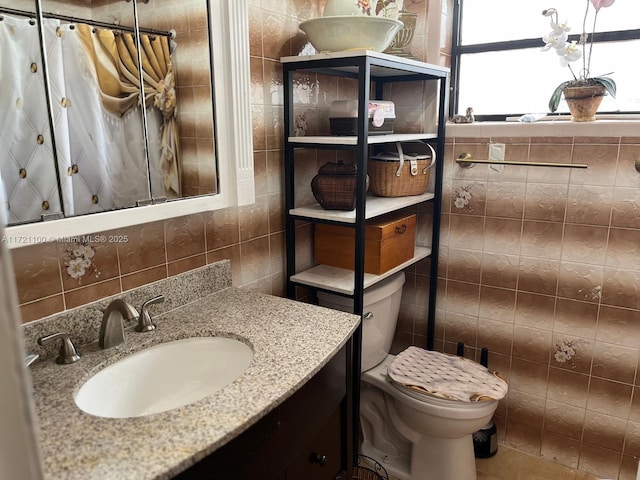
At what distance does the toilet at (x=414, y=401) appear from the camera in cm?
173

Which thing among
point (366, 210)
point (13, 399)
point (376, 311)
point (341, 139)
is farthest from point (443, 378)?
point (13, 399)

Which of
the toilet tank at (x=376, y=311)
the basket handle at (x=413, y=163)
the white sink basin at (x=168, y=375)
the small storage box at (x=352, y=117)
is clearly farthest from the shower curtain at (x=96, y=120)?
the basket handle at (x=413, y=163)

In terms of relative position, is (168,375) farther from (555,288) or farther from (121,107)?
(555,288)

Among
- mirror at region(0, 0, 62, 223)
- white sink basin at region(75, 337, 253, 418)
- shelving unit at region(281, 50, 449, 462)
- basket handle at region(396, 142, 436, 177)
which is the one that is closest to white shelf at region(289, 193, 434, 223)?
shelving unit at region(281, 50, 449, 462)

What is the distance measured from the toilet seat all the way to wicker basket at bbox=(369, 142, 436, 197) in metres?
0.67

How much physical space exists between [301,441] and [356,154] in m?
0.89

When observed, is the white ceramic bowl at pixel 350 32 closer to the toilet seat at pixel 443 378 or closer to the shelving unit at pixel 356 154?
the shelving unit at pixel 356 154

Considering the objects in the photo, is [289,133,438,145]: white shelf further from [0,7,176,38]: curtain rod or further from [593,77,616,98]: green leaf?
[593,77,616,98]: green leaf

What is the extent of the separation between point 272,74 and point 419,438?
1.45 metres

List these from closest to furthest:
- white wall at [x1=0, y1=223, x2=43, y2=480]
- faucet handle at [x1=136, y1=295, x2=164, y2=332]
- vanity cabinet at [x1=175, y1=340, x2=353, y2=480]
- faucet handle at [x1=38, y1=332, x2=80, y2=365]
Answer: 1. white wall at [x1=0, y1=223, x2=43, y2=480]
2. vanity cabinet at [x1=175, y1=340, x2=353, y2=480]
3. faucet handle at [x1=38, y1=332, x2=80, y2=365]
4. faucet handle at [x1=136, y1=295, x2=164, y2=332]

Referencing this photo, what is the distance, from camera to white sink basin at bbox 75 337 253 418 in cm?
112

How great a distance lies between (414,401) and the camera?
1.77 m

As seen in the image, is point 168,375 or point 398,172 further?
point 398,172

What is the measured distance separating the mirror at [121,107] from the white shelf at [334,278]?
0.54 m
